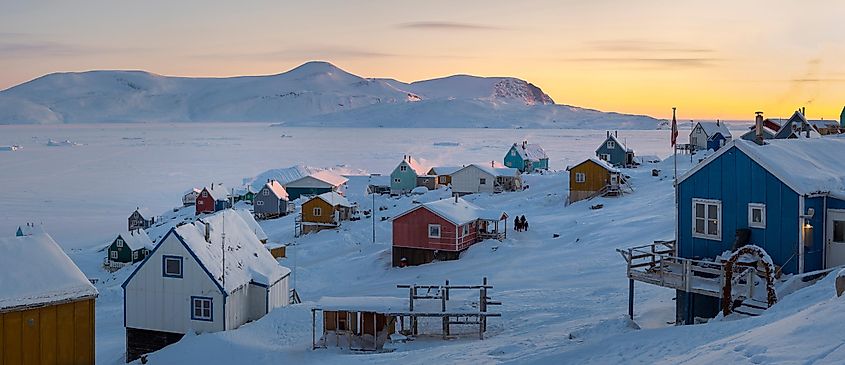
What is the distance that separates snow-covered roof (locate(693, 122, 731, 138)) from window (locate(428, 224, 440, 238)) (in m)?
57.6

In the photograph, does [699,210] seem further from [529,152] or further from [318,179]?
[529,152]

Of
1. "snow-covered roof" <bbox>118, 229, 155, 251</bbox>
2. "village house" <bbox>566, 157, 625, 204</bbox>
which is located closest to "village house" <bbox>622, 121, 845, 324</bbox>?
"village house" <bbox>566, 157, 625, 204</bbox>

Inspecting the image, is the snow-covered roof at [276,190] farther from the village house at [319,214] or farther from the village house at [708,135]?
the village house at [708,135]

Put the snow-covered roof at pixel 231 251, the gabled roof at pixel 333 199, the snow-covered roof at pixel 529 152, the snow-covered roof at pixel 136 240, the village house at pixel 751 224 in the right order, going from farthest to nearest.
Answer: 1. the snow-covered roof at pixel 529 152
2. the gabled roof at pixel 333 199
3. the snow-covered roof at pixel 136 240
4. the snow-covered roof at pixel 231 251
5. the village house at pixel 751 224

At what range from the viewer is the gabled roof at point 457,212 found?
47.3 m

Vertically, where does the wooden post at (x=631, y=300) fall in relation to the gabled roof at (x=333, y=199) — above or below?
below

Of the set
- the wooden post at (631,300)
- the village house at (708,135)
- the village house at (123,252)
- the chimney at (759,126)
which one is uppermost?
the village house at (708,135)

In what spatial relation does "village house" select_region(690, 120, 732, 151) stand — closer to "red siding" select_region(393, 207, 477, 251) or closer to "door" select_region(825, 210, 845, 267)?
"red siding" select_region(393, 207, 477, 251)

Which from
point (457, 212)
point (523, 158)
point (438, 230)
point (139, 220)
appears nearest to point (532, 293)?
point (438, 230)

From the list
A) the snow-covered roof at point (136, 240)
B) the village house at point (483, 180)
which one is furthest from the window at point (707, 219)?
the village house at point (483, 180)

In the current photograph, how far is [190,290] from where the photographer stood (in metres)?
30.8

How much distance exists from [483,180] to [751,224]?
62414mm

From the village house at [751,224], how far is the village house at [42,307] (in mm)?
15355

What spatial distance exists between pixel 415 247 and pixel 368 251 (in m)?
6.02
